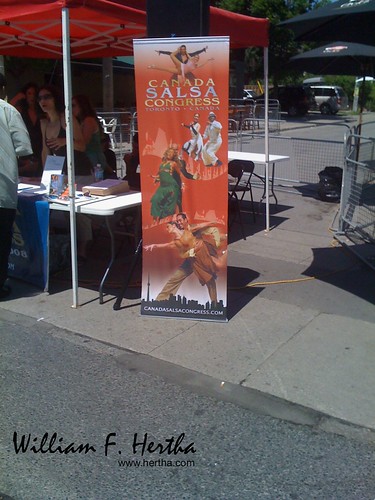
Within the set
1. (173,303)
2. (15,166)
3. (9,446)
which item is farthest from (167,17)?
(9,446)

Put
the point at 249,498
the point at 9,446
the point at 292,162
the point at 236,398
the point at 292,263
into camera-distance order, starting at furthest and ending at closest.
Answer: the point at 292,162
the point at 292,263
the point at 236,398
the point at 9,446
the point at 249,498

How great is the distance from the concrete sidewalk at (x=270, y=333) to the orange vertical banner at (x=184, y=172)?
1.07 feet

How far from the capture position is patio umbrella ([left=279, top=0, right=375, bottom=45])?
520cm

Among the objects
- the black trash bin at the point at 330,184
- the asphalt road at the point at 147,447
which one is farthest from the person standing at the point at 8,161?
the black trash bin at the point at 330,184

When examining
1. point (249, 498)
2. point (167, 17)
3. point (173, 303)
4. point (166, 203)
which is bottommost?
point (249, 498)

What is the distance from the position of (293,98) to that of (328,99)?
176 inches

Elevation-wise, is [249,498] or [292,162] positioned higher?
[292,162]

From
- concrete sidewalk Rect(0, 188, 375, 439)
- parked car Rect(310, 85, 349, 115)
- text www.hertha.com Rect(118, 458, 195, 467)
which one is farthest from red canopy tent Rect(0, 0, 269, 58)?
parked car Rect(310, 85, 349, 115)

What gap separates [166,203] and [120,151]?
894 centimetres

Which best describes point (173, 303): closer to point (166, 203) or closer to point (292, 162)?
point (166, 203)

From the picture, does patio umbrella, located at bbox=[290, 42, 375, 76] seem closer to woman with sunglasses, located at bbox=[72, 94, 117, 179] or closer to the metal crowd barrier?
the metal crowd barrier

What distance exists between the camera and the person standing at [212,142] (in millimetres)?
4781

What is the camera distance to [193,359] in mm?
4434

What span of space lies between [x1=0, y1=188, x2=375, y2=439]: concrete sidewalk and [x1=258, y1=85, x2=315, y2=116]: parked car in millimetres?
31172
